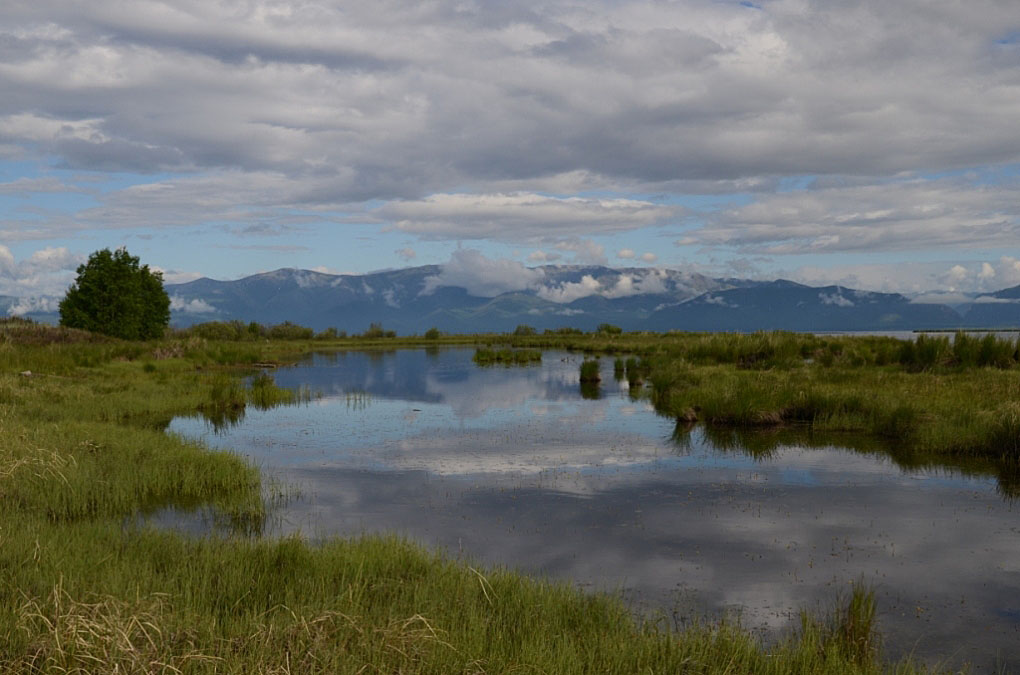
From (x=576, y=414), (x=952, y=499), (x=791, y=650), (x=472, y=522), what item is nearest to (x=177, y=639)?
(x=791, y=650)

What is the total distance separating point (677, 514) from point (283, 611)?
910cm

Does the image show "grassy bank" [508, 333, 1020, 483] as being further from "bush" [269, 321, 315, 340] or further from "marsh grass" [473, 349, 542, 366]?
"bush" [269, 321, 315, 340]

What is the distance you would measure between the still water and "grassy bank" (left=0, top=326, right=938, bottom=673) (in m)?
1.32

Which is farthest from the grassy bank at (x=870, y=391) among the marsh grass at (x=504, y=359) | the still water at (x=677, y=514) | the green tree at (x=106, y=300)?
the green tree at (x=106, y=300)

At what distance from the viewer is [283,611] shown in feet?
27.5

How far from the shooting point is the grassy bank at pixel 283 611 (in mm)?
6867

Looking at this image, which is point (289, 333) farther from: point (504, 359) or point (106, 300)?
point (504, 359)

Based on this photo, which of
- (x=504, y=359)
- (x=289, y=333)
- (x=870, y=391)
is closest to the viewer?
(x=870, y=391)

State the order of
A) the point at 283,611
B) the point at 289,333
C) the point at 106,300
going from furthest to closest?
the point at 289,333 < the point at 106,300 < the point at 283,611

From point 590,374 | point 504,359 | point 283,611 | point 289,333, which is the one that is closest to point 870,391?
point 590,374

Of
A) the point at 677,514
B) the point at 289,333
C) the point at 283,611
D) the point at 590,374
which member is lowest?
the point at 677,514

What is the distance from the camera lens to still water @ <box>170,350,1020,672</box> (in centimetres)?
1064

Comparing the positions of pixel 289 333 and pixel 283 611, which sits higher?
pixel 289 333

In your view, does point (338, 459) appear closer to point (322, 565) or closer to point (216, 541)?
point (216, 541)
